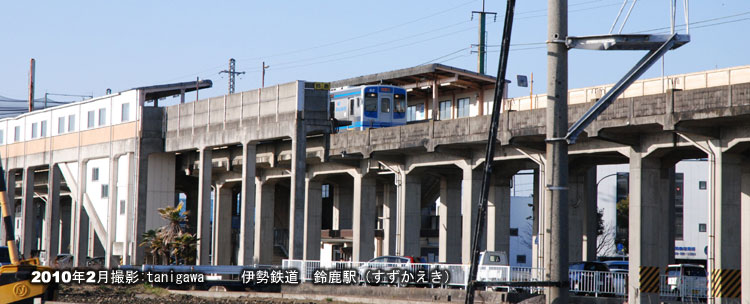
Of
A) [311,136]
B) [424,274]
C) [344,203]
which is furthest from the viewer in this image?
[344,203]

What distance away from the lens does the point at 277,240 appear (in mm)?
67188

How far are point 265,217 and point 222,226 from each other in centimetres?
513

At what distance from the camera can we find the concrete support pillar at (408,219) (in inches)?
1861

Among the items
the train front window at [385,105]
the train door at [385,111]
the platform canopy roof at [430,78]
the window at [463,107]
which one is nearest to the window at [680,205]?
the window at [463,107]

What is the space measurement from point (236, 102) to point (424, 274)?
60.4ft

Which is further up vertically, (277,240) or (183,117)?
(183,117)

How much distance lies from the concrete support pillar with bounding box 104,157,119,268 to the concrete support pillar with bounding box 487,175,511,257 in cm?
2126

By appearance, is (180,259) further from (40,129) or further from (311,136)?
(40,129)

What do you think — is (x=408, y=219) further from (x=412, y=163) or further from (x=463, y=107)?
(x=463, y=107)

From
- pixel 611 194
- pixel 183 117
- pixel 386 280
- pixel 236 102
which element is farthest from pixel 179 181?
pixel 611 194

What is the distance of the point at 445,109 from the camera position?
5794 cm

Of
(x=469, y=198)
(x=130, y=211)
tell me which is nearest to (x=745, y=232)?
(x=469, y=198)

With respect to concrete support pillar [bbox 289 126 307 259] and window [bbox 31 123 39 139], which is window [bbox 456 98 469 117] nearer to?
concrete support pillar [bbox 289 126 307 259]

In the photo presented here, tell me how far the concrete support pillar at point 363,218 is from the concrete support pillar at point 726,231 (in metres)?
21.8
